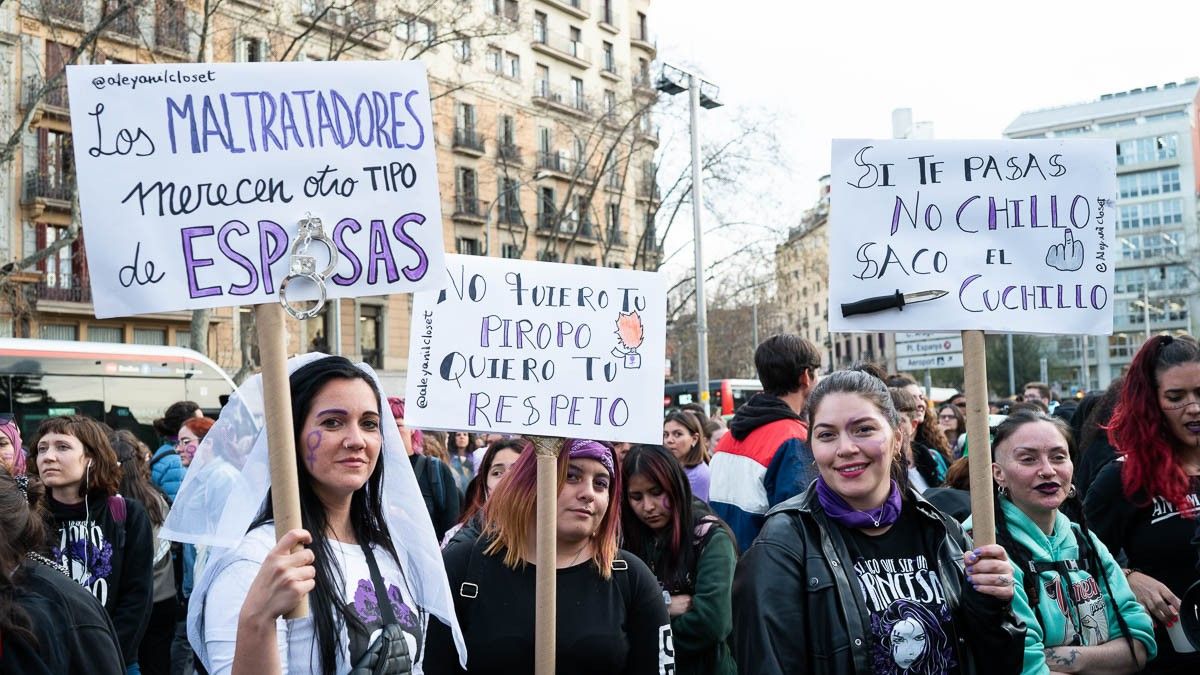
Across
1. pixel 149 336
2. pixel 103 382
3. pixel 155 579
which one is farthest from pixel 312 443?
pixel 149 336

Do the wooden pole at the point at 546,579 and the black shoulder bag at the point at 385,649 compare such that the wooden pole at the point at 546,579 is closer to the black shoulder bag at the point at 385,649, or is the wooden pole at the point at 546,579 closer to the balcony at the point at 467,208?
the black shoulder bag at the point at 385,649

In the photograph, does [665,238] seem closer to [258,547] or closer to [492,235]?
[492,235]

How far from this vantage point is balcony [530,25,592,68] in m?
41.6

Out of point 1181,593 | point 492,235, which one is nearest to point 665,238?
point 492,235

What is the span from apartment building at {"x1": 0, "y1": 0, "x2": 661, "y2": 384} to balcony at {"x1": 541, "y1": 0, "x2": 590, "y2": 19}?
99 mm

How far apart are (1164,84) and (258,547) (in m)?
103

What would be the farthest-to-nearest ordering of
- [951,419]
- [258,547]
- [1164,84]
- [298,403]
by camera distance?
[1164,84], [951,419], [298,403], [258,547]

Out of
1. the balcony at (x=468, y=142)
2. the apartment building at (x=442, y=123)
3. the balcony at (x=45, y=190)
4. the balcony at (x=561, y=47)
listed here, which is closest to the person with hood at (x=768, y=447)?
the apartment building at (x=442, y=123)

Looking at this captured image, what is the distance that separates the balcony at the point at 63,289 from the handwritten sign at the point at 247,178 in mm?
28479

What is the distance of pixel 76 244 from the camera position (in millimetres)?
30203

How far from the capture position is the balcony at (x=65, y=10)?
18.0 metres

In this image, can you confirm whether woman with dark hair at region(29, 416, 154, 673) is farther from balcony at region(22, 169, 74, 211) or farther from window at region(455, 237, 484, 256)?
window at region(455, 237, 484, 256)

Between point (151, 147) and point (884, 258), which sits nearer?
point (151, 147)

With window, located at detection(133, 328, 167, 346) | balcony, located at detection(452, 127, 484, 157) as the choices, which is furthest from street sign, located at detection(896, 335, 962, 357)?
balcony, located at detection(452, 127, 484, 157)
